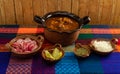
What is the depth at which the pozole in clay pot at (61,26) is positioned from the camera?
4.30ft

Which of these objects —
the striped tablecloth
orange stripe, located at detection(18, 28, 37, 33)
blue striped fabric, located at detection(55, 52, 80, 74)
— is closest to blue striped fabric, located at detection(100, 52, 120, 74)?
the striped tablecloth

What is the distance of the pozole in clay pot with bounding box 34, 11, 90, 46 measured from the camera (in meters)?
1.31

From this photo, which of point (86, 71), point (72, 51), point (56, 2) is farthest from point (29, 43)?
point (56, 2)

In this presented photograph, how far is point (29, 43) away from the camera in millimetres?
1303

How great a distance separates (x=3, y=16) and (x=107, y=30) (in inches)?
29.9

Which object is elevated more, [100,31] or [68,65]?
[100,31]

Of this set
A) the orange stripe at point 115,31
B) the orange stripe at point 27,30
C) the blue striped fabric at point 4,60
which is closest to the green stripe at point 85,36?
the orange stripe at point 115,31

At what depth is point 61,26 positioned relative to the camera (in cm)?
134

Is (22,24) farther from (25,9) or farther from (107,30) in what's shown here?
(107,30)

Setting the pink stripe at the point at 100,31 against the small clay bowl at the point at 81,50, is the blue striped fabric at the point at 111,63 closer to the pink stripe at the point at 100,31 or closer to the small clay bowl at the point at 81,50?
the small clay bowl at the point at 81,50

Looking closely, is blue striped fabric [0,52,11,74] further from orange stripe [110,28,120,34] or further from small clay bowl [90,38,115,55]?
orange stripe [110,28,120,34]

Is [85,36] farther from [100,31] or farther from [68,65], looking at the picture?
[68,65]

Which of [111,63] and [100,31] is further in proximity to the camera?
[100,31]

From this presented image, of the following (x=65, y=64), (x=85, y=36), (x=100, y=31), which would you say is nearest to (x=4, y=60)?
(x=65, y=64)
